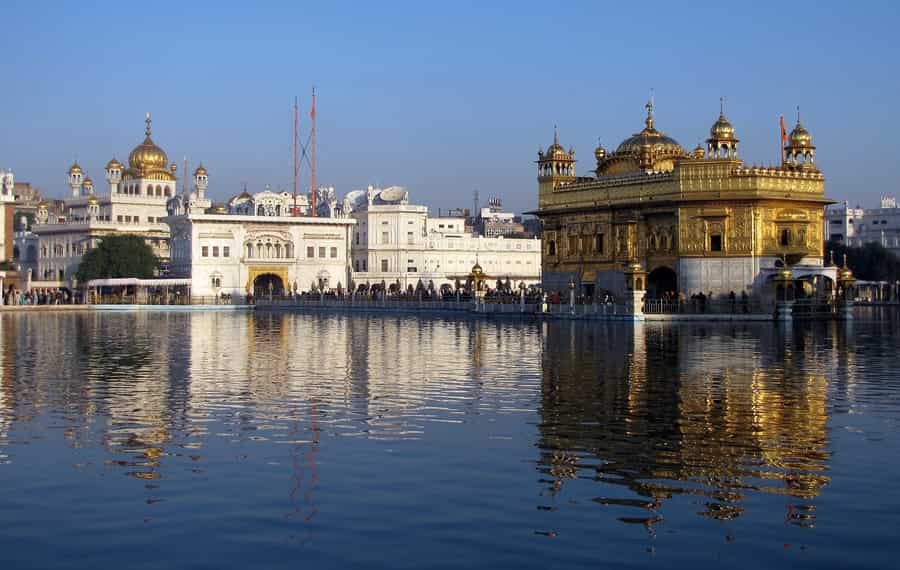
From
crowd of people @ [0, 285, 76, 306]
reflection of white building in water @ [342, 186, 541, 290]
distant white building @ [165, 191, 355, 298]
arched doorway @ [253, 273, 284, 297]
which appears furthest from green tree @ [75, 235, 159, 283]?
reflection of white building in water @ [342, 186, 541, 290]

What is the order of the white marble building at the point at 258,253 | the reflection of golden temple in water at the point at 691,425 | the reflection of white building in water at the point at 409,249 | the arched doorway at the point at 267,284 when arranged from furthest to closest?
the reflection of white building in water at the point at 409,249 < the arched doorway at the point at 267,284 < the white marble building at the point at 258,253 < the reflection of golden temple in water at the point at 691,425

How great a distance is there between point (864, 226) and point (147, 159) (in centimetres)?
7045

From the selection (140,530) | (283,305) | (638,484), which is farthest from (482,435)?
(283,305)

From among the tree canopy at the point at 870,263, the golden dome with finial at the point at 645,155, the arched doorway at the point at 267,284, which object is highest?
the golden dome with finial at the point at 645,155

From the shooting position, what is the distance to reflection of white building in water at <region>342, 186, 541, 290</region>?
310 feet

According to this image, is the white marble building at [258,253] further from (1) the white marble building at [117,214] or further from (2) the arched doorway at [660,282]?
(2) the arched doorway at [660,282]

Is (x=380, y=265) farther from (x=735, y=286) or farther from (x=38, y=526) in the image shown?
(x=38, y=526)

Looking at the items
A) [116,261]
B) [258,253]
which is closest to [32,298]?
[116,261]

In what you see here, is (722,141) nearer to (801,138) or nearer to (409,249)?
(801,138)

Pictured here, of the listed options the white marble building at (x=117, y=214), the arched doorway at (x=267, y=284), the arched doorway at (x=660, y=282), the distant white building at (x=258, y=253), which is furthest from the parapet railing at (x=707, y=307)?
the white marble building at (x=117, y=214)

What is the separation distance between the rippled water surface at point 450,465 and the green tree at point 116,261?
67.1 meters

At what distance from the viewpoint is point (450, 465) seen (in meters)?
12.9

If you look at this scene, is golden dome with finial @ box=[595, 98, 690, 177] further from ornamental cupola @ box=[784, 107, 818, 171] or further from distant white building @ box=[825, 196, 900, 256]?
distant white building @ box=[825, 196, 900, 256]

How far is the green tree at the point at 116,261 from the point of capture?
297ft
